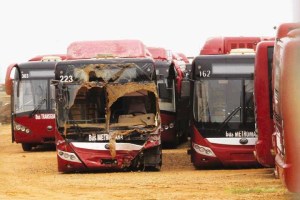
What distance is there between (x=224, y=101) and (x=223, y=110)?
0.61 ft

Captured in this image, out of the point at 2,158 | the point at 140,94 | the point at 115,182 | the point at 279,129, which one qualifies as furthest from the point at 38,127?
the point at 279,129

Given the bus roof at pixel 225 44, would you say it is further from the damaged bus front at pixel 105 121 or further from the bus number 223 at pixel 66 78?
the bus number 223 at pixel 66 78

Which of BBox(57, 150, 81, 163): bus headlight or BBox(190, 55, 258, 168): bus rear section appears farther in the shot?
BBox(190, 55, 258, 168): bus rear section

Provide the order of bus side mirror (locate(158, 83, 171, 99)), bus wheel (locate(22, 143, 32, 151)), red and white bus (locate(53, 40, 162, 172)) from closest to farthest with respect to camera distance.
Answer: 1. red and white bus (locate(53, 40, 162, 172))
2. bus side mirror (locate(158, 83, 171, 99))
3. bus wheel (locate(22, 143, 32, 151))

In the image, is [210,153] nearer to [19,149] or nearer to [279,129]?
[279,129]

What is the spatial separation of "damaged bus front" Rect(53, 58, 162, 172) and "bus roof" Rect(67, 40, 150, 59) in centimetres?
268

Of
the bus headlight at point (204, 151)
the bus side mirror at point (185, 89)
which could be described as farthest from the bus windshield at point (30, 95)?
the bus headlight at point (204, 151)

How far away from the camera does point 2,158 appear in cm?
2917

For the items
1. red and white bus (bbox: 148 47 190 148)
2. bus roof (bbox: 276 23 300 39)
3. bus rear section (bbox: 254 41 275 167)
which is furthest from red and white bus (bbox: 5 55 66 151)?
bus roof (bbox: 276 23 300 39)

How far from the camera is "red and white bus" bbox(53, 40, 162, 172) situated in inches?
833

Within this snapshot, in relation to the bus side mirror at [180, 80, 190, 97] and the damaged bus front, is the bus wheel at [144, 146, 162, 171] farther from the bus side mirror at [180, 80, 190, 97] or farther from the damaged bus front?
the bus side mirror at [180, 80, 190, 97]

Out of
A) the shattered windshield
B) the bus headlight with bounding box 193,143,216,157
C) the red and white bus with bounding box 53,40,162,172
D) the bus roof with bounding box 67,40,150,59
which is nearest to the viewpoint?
the red and white bus with bounding box 53,40,162,172

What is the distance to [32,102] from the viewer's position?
3055cm

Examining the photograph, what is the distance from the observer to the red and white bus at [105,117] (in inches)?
833
